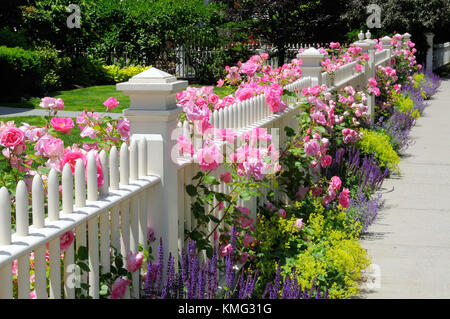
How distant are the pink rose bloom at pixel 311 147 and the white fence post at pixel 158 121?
7.97 ft

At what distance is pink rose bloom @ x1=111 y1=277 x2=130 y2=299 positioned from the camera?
3.30m

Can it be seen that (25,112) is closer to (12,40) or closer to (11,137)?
(12,40)

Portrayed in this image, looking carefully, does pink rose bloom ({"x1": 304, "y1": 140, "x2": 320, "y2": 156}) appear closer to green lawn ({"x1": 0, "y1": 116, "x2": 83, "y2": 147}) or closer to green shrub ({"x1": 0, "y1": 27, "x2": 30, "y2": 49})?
green lawn ({"x1": 0, "y1": 116, "x2": 83, "y2": 147})

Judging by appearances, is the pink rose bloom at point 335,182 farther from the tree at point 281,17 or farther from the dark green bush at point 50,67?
the tree at point 281,17

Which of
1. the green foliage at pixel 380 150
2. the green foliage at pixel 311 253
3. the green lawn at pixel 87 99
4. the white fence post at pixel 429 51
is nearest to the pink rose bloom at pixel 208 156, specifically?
the green foliage at pixel 311 253

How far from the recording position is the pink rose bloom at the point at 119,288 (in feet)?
10.8

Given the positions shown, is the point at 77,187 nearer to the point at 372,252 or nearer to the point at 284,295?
the point at 284,295

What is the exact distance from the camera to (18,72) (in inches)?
606

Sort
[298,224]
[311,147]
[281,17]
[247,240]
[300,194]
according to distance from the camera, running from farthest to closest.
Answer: [281,17] → [300,194] → [311,147] → [298,224] → [247,240]

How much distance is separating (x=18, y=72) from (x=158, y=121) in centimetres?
1240

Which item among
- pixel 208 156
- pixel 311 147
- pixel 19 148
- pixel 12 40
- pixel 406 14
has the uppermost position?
pixel 406 14

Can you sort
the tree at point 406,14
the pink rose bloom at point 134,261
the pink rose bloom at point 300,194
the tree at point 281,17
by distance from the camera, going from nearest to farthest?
1. the pink rose bloom at point 134,261
2. the pink rose bloom at point 300,194
3. the tree at point 281,17
4. the tree at point 406,14

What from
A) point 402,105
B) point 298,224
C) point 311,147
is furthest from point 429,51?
point 298,224
